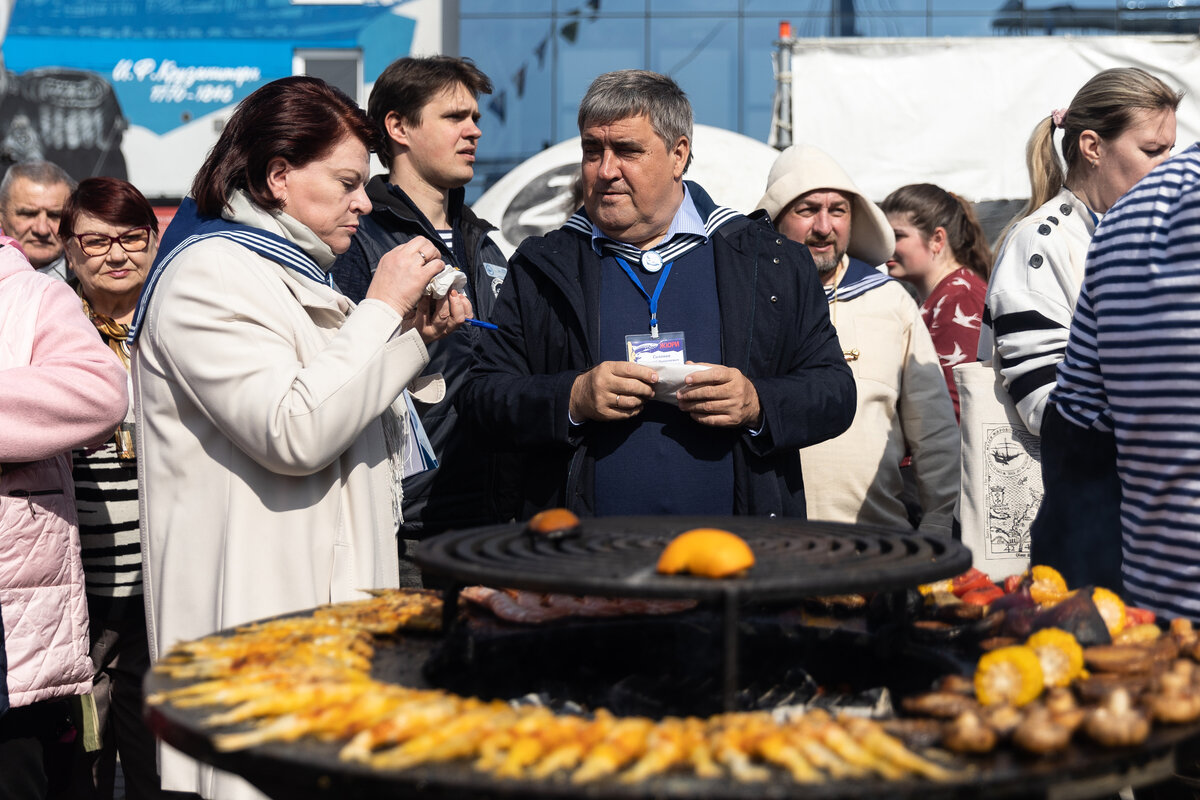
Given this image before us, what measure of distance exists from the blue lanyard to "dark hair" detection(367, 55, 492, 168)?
122 centimetres

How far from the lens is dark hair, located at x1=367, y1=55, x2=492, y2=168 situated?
402 centimetres

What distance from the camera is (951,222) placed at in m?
5.15

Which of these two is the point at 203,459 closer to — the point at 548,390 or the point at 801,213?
the point at 548,390

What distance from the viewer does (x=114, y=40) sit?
13.1m

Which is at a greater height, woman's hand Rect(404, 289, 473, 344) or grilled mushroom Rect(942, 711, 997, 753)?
woman's hand Rect(404, 289, 473, 344)

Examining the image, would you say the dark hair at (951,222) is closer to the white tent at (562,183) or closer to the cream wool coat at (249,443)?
the white tent at (562,183)

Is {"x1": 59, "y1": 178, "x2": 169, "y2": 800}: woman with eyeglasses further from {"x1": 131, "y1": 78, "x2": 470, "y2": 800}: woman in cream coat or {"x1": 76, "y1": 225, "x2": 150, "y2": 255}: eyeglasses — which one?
{"x1": 131, "y1": 78, "x2": 470, "y2": 800}: woman in cream coat

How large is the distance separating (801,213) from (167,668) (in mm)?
3043

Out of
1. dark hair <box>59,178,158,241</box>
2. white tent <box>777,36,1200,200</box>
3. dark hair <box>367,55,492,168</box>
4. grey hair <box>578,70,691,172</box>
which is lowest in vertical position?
dark hair <box>59,178,158,241</box>

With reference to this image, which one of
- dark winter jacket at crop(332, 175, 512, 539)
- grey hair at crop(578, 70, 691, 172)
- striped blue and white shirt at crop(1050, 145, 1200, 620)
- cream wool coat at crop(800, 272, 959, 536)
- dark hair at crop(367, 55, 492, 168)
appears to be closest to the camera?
striped blue and white shirt at crop(1050, 145, 1200, 620)

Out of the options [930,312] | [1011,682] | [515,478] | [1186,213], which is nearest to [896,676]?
[1011,682]

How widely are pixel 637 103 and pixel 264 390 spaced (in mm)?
1368

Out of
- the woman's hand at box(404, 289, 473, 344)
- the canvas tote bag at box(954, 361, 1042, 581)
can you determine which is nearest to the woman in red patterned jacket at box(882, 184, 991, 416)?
the canvas tote bag at box(954, 361, 1042, 581)

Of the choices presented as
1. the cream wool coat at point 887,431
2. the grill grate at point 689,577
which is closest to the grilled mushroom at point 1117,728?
the grill grate at point 689,577
